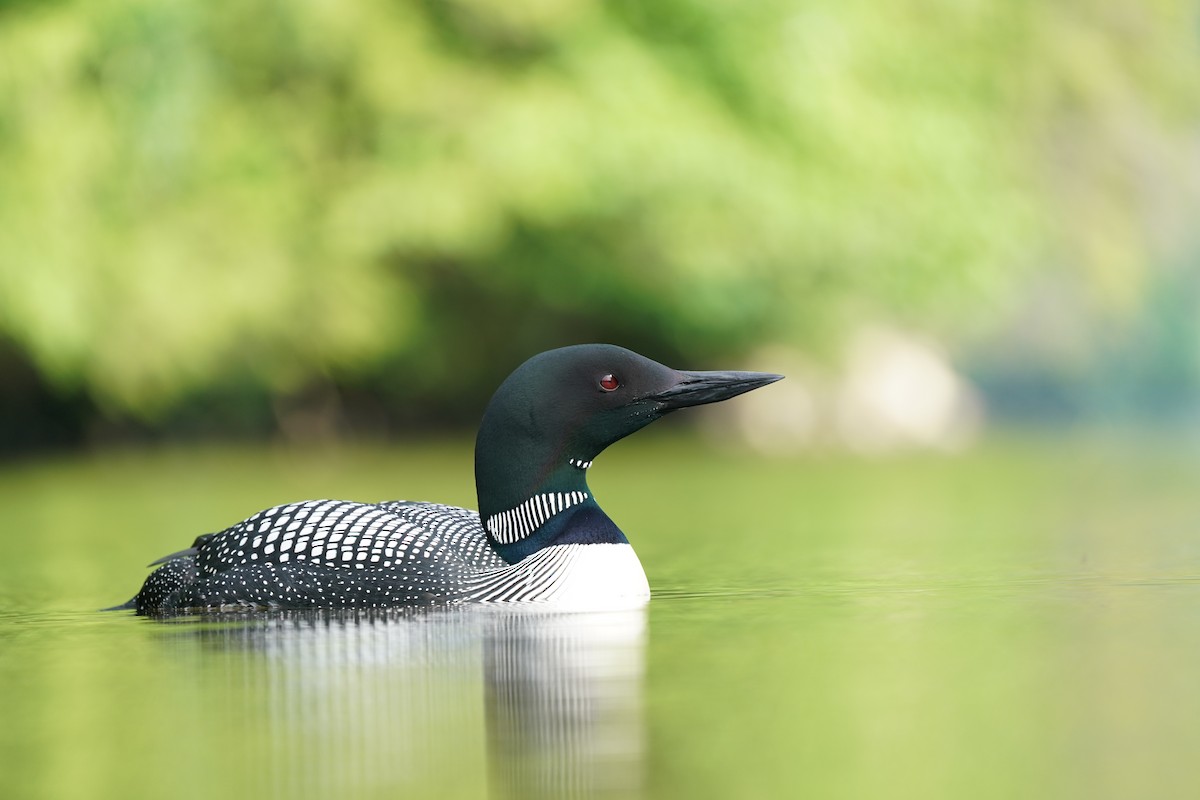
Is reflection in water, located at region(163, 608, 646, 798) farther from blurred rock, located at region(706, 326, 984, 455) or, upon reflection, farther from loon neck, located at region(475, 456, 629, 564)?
blurred rock, located at region(706, 326, 984, 455)

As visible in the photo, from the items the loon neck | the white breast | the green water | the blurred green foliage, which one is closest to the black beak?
the loon neck

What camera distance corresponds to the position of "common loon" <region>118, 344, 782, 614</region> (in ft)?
16.1

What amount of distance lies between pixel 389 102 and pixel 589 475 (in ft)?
14.1

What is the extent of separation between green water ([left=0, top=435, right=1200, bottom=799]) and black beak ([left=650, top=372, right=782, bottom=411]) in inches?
21.7

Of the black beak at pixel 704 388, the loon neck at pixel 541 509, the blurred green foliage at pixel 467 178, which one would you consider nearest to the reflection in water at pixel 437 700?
the loon neck at pixel 541 509

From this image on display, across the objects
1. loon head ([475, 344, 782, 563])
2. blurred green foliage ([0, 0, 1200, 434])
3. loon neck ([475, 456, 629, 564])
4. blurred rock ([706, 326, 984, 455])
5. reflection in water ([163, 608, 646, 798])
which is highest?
blurred green foliage ([0, 0, 1200, 434])

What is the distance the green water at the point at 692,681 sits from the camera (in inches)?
111

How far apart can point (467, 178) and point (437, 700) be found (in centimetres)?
1128

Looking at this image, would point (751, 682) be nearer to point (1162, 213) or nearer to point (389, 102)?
point (389, 102)

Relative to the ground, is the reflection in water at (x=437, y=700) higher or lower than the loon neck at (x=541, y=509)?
lower

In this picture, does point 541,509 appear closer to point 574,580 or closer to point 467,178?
point 574,580

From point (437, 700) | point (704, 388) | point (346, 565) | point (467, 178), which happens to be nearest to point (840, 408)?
point (467, 178)

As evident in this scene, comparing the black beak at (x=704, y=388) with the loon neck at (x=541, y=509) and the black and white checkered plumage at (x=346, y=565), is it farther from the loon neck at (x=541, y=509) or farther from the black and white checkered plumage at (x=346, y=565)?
the black and white checkered plumage at (x=346, y=565)

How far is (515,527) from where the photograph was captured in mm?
4984
